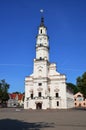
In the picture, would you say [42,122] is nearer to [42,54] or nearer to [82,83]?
[82,83]

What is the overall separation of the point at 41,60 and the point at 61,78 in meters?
8.67

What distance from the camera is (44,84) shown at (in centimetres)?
7925

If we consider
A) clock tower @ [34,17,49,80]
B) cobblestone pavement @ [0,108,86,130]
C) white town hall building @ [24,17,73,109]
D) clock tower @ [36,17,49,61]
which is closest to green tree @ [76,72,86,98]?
white town hall building @ [24,17,73,109]

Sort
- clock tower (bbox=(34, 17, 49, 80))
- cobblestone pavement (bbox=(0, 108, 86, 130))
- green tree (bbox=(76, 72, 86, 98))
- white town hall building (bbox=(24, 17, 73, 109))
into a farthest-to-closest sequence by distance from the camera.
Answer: clock tower (bbox=(34, 17, 49, 80)) < white town hall building (bbox=(24, 17, 73, 109)) < green tree (bbox=(76, 72, 86, 98)) < cobblestone pavement (bbox=(0, 108, 86, 130))

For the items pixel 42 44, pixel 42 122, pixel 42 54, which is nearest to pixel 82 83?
pixel 42 54

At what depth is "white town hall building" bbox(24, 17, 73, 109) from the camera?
258 feet

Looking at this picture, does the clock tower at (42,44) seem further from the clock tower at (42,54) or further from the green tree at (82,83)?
the green tree at (82,83)

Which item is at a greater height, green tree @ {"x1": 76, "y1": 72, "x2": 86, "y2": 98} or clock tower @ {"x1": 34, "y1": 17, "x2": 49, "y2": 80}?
clock tower @ {"x1": 34, "y1": 17, "x2": 49, "y2": 80}

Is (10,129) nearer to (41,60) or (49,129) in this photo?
Result: (49,129)

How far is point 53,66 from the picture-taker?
278 feet

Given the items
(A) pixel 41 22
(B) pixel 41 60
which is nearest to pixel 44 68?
(B) pixel 41 60

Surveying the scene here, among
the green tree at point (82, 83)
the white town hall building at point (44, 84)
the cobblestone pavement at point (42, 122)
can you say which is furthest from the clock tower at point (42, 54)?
the cobblestone pavement at point (42, 122)

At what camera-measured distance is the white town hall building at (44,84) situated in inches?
3098

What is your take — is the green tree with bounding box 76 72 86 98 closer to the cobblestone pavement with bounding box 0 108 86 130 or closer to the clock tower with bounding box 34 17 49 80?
the clock tower with bounding box 34 17 49 80
